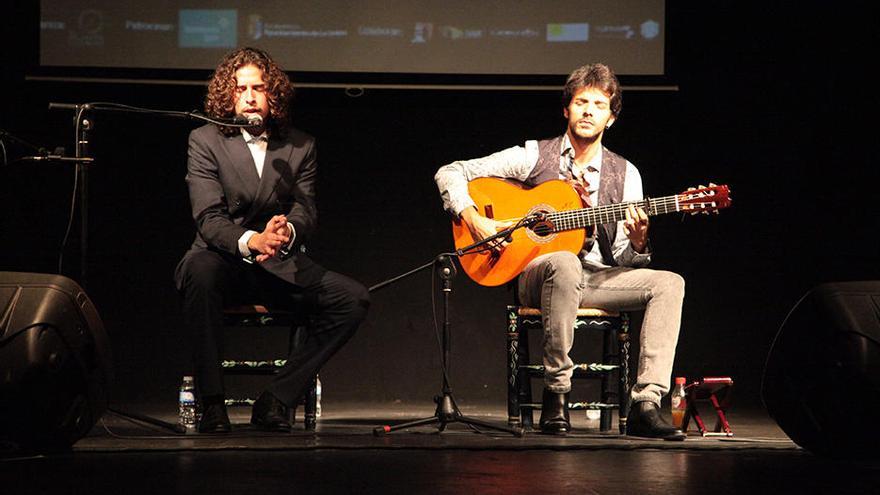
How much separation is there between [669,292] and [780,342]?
31.7 inches

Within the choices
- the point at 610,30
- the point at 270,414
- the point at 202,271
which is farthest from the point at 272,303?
the point at 610,30

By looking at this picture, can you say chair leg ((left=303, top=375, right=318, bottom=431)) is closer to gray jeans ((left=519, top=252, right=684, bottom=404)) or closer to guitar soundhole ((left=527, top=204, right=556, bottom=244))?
gray jeans ((left=519, top=252, right=684, bottom=404))

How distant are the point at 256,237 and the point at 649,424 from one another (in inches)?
57.2

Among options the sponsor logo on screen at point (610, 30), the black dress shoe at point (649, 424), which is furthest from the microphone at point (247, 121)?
the sponsor logo on screen at point (610, 30)

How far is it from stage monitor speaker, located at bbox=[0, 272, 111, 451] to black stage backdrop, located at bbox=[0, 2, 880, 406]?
2.17m

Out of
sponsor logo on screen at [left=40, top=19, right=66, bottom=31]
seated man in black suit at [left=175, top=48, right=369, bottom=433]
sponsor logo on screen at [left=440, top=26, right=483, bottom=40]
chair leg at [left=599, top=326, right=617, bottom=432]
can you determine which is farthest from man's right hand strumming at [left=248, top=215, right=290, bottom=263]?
sponsor logo on screen at [left=40, top=19, right=66, bottom=31]

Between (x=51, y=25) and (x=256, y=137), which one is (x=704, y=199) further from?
(x=51, y=25)

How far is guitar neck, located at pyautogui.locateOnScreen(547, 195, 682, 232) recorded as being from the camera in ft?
12.6

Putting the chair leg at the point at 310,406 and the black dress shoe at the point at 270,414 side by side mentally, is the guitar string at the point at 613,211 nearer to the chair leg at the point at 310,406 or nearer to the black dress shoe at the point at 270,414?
the chair leg at the point at 310,406

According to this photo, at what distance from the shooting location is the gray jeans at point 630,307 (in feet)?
12.2

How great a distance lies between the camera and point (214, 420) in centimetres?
359

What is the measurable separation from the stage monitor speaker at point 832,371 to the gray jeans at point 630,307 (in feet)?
2.26

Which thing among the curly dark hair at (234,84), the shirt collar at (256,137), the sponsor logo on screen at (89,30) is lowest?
the shirt collar at (256,137)

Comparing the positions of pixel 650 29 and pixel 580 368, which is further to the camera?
pixel 650 29
